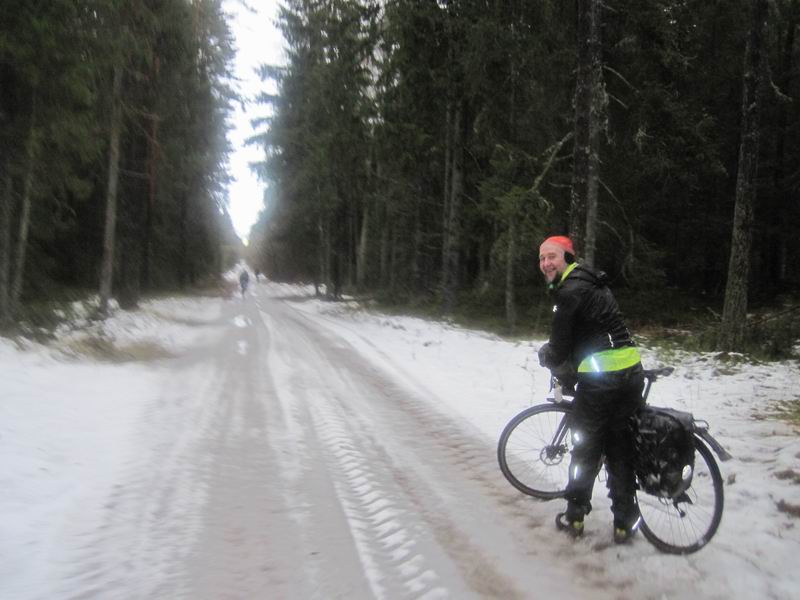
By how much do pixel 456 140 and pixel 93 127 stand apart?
1085 cm

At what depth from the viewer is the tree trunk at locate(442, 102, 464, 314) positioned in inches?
746

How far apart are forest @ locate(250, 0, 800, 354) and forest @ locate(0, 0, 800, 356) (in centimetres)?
Answer: 8

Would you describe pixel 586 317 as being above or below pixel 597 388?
above

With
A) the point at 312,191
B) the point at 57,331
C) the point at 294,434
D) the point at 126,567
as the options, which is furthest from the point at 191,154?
the point at 126,567

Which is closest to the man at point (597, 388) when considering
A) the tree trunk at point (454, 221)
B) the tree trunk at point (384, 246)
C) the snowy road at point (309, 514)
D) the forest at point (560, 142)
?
the snowy road at point (309, 514)

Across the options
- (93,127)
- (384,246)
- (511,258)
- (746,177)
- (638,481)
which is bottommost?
(638,481)

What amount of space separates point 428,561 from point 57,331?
9962 mm

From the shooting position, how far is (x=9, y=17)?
8922mm

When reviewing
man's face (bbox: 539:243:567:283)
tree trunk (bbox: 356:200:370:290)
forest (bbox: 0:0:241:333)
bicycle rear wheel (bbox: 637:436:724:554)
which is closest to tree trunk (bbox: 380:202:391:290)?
tree trunk (bbox: 356:200:370:290)

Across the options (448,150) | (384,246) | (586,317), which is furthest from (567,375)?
(384,246)

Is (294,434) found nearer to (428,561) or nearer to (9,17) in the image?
(428,561)

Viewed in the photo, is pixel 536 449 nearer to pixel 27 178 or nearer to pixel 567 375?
pixel 567 375

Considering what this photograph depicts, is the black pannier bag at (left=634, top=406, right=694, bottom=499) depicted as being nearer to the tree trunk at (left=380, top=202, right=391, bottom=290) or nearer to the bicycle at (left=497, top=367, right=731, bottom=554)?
the bicycle at (left=497, top=367, right=731, bottom=554)

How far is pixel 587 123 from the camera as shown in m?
12.4
